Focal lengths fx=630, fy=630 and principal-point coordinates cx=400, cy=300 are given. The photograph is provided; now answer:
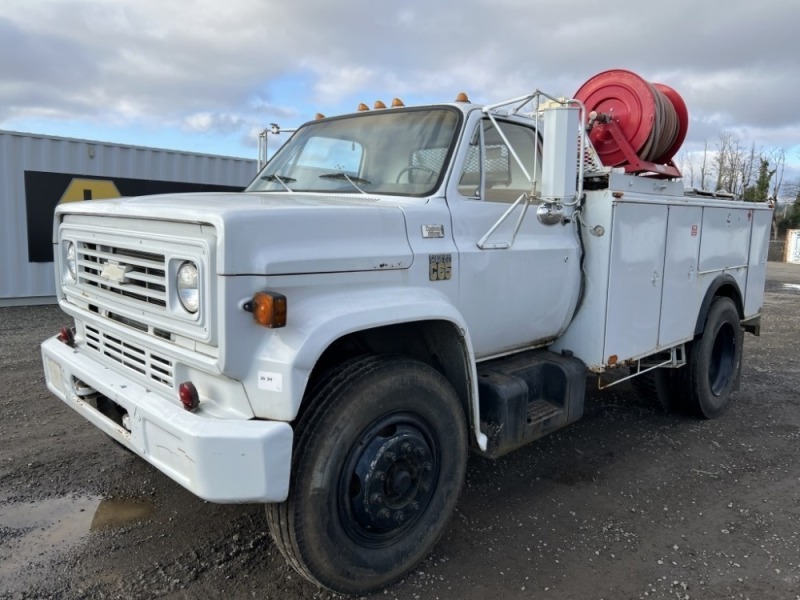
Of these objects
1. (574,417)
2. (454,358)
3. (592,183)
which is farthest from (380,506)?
(592,183)

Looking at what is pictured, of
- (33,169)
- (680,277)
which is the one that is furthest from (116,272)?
(33,169)

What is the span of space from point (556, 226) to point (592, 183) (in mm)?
685

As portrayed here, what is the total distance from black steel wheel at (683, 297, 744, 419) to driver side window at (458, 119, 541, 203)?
2503mm

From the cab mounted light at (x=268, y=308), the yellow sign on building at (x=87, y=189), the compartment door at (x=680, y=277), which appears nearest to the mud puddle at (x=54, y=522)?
the cab mounted light at (x=268, y=308)

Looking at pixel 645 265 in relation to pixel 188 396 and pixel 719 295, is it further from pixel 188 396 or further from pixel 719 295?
pixel 188 396

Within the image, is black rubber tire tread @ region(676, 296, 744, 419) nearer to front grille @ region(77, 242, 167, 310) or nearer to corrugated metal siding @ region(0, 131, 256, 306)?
front grille @ region(77, 242, 167, 310)

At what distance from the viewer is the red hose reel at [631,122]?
15.9ft

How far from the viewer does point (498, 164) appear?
370 cm

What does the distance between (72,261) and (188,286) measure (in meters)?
1.30

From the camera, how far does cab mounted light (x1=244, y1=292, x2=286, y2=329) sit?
2.36 metres

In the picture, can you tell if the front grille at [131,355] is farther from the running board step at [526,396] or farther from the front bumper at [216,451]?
the running board step at [526,396]

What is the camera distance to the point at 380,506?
2795 mm

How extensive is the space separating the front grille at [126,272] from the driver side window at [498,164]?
5.26 ft

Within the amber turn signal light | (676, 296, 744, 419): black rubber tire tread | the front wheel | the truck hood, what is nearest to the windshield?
the truck hood
